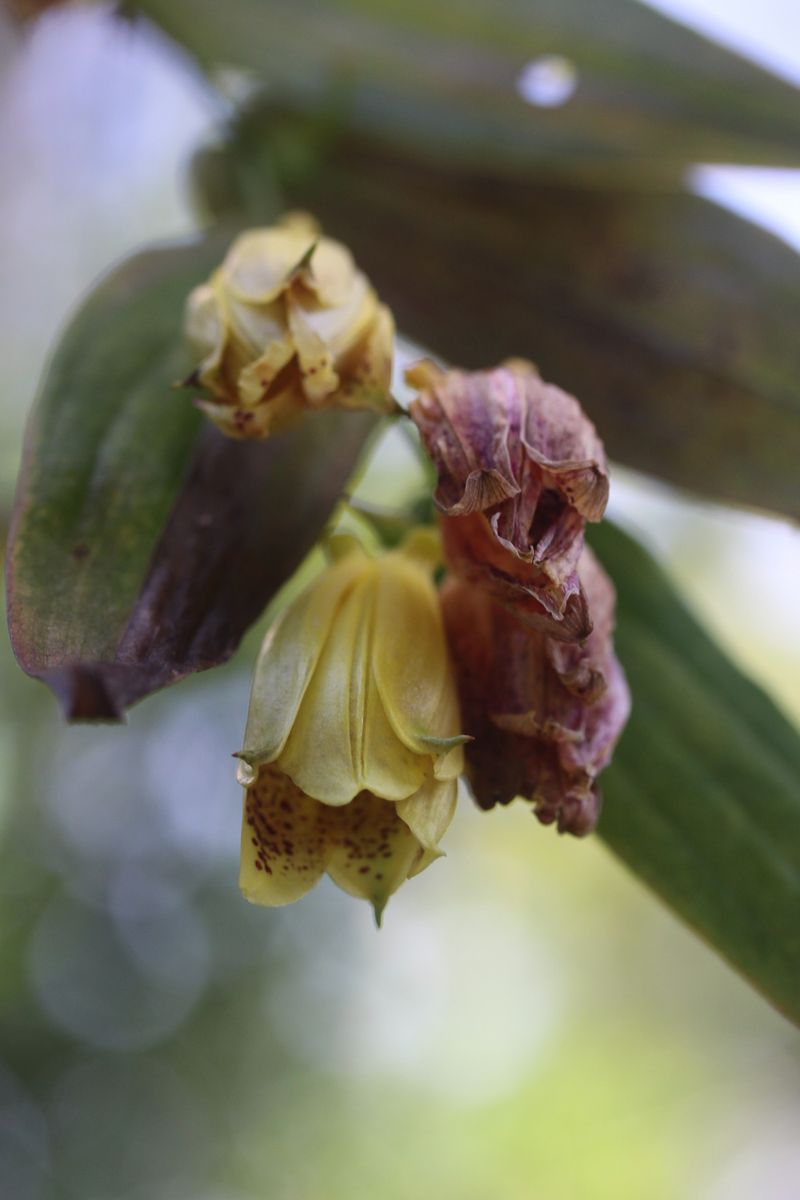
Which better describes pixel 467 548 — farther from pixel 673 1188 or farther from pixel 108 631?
pixel 673 1188

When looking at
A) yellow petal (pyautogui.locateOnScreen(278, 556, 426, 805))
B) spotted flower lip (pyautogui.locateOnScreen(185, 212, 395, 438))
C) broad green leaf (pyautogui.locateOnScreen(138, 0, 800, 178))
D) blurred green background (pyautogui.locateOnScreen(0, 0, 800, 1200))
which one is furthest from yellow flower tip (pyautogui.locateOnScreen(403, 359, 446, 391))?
Result: blurred green background (pyautogui.locateOnScreen(0, 0, 800, 1200))

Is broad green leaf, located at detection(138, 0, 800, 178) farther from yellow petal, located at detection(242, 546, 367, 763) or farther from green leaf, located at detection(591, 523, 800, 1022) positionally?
yellow petal, located at detection(242, 546, 367, 763)

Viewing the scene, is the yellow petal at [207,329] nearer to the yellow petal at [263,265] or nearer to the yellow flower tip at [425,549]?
the yellow petal at [263,265]

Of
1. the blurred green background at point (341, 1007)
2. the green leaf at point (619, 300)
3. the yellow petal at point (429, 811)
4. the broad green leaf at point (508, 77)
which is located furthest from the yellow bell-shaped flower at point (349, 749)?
the blurred green background at point (341, 1007)

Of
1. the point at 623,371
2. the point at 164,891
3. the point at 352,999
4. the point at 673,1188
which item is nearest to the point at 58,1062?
the point at 164,891

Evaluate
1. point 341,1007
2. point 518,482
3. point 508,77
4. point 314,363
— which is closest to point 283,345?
point 314,363

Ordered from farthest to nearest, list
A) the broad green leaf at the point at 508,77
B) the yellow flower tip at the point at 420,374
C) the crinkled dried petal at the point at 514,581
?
the broad green leaf at the point at 508,77 < the yellow flower tip at the point at 420,374 < the crinkled dried petal at the point at 514,581
